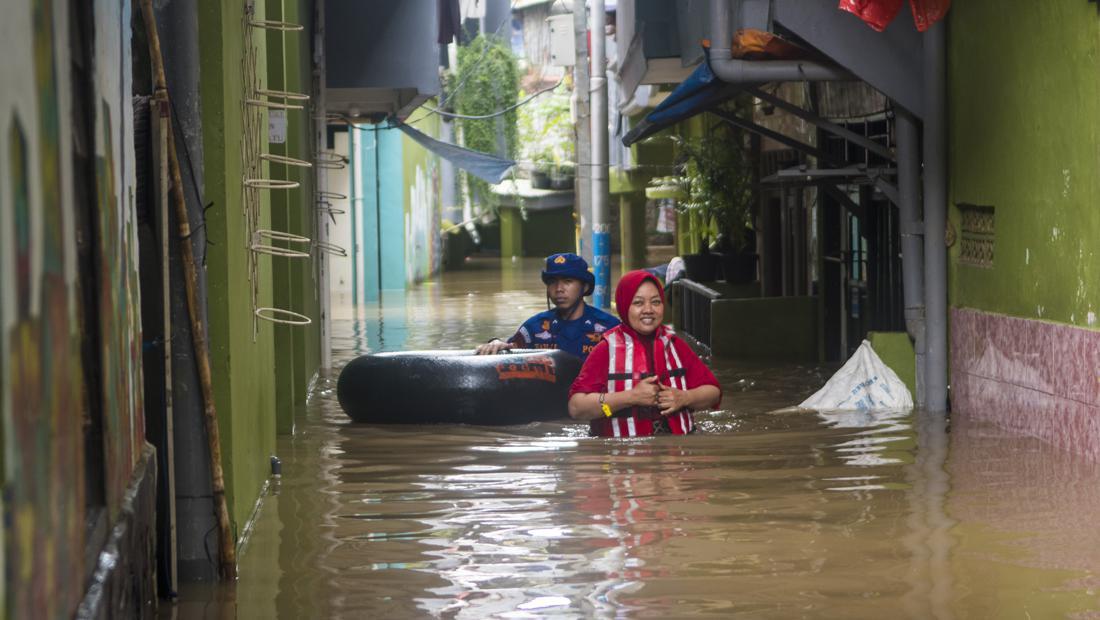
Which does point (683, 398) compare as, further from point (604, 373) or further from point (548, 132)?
point (548, 132)

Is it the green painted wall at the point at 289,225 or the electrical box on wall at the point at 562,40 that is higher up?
the electrical box on wall at the point at 562,40

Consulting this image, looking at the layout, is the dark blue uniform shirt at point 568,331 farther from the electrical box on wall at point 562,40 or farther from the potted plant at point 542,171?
the potted plant at point 542,171

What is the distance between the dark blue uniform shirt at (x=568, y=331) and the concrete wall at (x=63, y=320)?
20.2ft

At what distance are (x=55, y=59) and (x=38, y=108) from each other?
0.98 ft

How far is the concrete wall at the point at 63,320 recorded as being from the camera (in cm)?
299

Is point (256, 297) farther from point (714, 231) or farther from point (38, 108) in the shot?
point (714, 231)

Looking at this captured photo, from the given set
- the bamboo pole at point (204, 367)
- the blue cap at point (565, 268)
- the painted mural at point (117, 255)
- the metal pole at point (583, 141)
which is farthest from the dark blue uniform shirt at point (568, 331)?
the metal pole at point (583, 141)

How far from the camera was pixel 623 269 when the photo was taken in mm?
33094

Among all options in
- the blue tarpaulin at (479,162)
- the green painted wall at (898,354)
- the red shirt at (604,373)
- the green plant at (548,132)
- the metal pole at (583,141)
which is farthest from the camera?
the green plant at (548,132)

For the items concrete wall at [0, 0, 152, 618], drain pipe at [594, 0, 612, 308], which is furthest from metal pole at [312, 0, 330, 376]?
concrete wall at [0, 0, 152, 618]

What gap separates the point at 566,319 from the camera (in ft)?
37.0

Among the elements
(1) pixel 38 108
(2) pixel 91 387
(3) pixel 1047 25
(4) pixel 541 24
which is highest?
(4) pixel 541 24

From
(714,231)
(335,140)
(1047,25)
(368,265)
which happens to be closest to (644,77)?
(714,231)

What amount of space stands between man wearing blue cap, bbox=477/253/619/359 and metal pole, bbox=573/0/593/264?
10196mm
